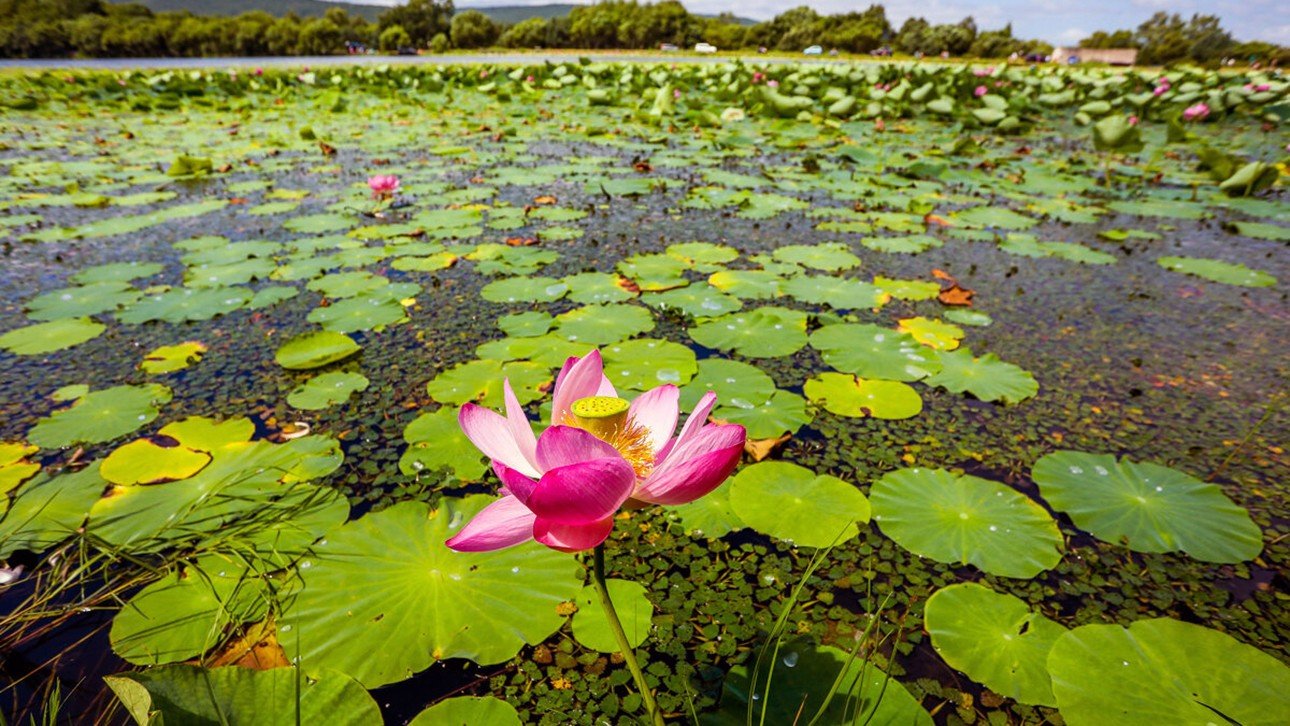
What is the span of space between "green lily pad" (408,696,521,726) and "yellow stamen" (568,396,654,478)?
46 centimetres

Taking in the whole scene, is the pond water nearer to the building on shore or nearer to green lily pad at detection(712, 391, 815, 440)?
green lily pad at detection(712, 391, 815, 440)

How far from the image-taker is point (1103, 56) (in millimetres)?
33844

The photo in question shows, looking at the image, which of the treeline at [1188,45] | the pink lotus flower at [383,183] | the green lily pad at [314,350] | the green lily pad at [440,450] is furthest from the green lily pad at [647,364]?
the treeline at [1188,45]

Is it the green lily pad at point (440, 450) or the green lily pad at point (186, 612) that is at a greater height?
the green lily pad at point (440, 450)

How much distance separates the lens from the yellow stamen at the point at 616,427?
72 cm

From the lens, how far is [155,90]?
10.0m

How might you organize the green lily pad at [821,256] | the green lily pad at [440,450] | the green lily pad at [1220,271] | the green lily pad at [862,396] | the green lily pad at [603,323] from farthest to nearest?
the green lily pad at [821,256], the green lily pad at [1220,271], the green lily pad at [603,323], the green lily pad at [862,396], the green lily pad at [440,450]

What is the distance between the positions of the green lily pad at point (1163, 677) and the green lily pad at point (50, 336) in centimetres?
319

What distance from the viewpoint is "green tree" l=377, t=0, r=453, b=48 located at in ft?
120

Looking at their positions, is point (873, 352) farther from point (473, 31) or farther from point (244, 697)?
point (473, 31)

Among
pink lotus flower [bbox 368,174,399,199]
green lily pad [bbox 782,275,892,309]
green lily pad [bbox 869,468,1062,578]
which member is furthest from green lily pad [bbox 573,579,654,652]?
pink lotus flower [bbox 368,174,399,199]

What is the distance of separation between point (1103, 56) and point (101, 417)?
4773 cm

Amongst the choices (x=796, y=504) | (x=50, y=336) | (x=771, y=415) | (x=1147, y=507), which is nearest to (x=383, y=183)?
(x=50, y=336)

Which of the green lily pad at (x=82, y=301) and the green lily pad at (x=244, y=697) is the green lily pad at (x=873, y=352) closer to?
the green lily pad at (x=244, y=697)
